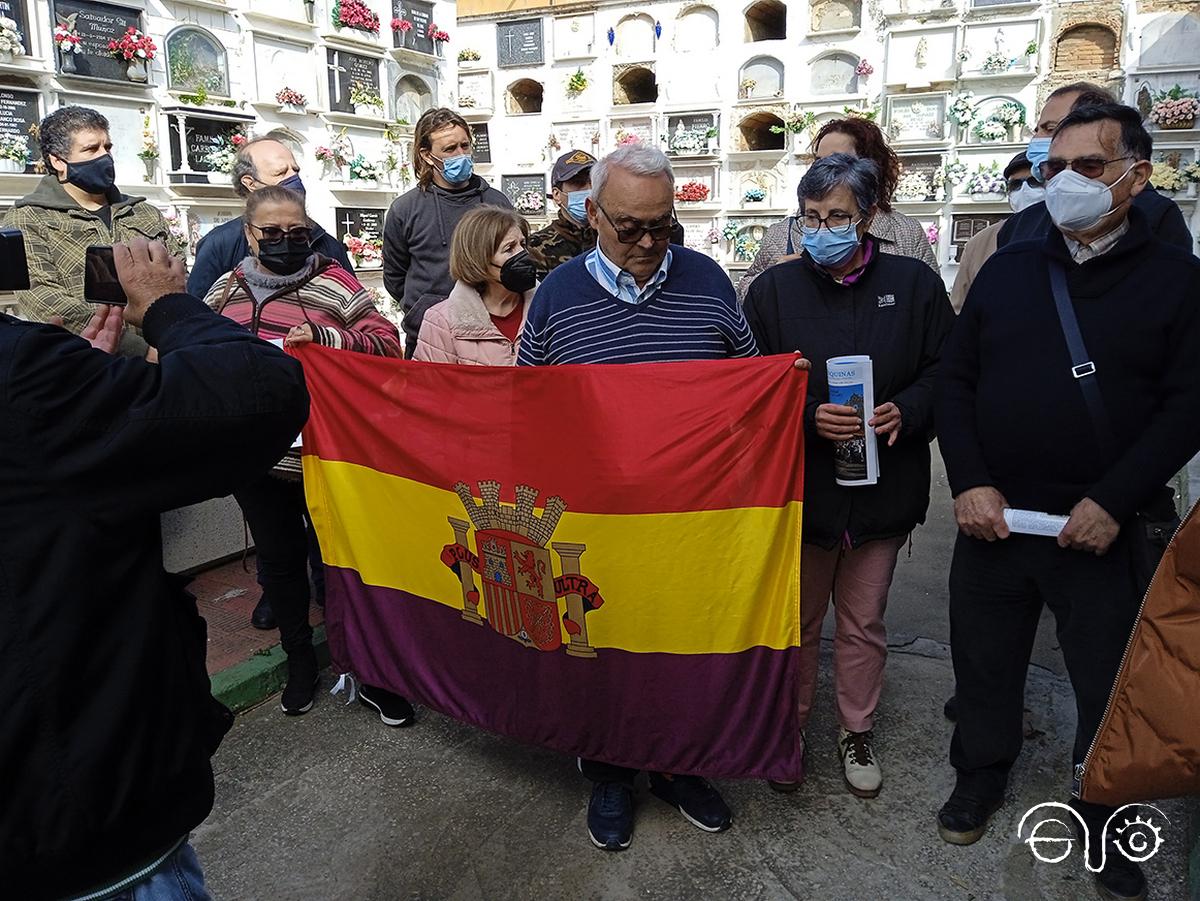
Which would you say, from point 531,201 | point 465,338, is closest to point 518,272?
point 465,338

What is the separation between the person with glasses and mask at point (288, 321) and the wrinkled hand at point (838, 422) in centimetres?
143

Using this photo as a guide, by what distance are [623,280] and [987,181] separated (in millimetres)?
12072

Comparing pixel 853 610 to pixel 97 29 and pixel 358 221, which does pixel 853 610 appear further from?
pixel 358 221

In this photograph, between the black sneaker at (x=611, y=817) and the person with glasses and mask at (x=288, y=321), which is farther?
the person with glasses and mask at (x=288, y=321)

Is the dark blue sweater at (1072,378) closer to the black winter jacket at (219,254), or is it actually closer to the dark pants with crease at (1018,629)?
the dark pants with crease at (1018,629)

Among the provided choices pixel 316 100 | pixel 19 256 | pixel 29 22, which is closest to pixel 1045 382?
pixel 19 256

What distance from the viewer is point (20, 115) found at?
939 cm

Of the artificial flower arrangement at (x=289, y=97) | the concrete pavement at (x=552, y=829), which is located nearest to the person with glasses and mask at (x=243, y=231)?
the concrete pavement at (x=552, y=829)

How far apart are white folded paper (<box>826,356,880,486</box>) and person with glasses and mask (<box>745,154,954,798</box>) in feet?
0.07

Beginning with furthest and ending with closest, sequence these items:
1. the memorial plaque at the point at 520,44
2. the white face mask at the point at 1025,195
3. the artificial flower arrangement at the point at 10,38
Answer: the memorial plaque at the point at 520,44 < the artificial flower arrangement at the point at 10,38 < the white face mask at the point at 1025,195

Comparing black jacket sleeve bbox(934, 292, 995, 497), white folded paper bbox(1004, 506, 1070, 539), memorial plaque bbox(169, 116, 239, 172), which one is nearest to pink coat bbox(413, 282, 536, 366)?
black jacket sleeve bbox(934, 292, 995, 497)

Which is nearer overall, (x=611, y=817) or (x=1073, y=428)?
(x=1073, y=428)

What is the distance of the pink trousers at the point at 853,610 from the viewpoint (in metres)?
2.59

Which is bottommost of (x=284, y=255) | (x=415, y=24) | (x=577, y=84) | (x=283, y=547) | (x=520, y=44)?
(x=283, y=547)
